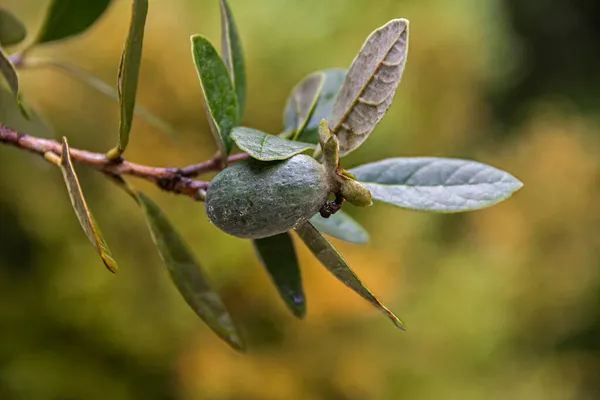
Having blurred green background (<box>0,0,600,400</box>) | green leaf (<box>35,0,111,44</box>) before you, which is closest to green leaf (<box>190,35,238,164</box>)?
green leaf (<box>35,0,111,44</box>)

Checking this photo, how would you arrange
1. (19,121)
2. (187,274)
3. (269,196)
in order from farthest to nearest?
(19,121) → (187,274) → (269,196)

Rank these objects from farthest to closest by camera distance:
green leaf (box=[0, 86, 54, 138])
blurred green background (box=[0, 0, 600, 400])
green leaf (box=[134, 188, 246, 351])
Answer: blurred green background (box=[0, 0, 600, 400]), green leaf (box=[0, 86, 54, 138]), green leaf (box=[134, 188, 246, 351])

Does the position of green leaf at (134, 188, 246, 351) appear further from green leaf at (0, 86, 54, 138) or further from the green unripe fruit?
green leaf at (0, 86, 54, 138)

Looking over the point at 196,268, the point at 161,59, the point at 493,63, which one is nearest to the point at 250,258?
the point at 161,59

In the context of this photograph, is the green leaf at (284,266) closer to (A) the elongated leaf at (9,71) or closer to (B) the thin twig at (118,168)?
(B) the thin twig at (118,168)

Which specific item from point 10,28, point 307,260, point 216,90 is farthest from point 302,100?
point 307,260

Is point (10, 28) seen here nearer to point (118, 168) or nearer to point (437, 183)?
point (118, 168)

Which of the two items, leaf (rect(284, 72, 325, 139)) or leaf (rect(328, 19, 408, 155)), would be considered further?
leaf (rect(284, 72, 325, 139))
